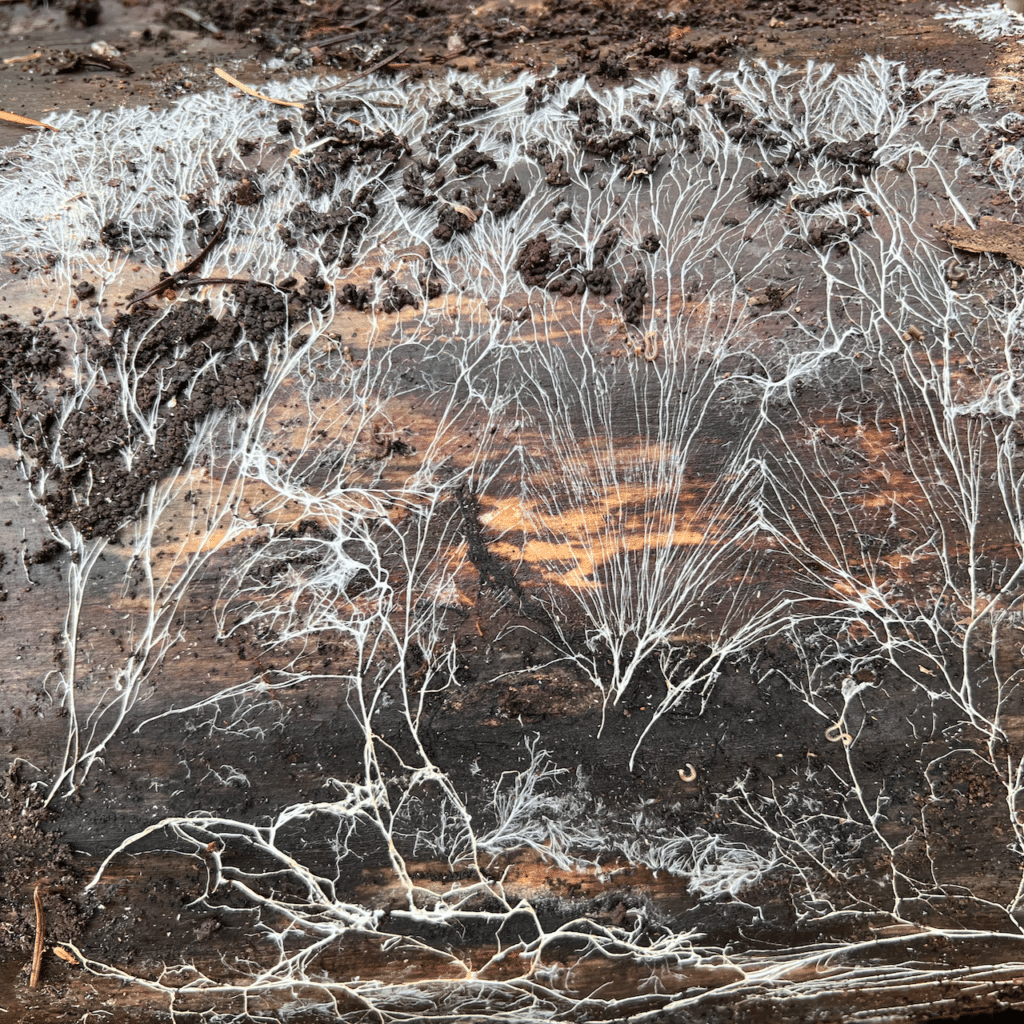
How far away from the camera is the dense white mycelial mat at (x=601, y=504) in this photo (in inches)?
74.1

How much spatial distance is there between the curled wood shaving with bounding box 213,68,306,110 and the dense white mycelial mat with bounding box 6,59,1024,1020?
0.22 m

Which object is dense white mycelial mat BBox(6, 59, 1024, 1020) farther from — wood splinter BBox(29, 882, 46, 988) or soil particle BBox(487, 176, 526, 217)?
wood splinter BBox(29, 882, 46, 988)

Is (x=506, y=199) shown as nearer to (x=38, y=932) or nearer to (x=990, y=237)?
(x=990, y=237)

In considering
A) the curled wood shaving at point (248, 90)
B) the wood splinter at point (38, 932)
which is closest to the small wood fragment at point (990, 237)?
the curled wood shaving at point (248, 90)

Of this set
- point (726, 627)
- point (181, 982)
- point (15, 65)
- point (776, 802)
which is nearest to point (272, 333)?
point (15, 65)

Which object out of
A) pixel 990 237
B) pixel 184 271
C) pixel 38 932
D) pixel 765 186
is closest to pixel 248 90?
pixel 184 271

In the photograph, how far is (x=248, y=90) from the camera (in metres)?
2.22

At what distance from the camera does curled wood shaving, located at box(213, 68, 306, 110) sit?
2201 mm

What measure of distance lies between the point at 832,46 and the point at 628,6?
0.74m

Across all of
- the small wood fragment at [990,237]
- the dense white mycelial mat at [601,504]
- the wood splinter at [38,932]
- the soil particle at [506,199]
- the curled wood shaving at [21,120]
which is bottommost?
the wood splinter at [38,932]

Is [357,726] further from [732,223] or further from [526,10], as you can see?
[526,10]

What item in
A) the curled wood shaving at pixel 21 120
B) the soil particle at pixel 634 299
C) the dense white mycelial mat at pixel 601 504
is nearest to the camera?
the dense white mycelial mat at pixel 601 504

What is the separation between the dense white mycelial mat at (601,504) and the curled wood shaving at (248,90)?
0.22 metres

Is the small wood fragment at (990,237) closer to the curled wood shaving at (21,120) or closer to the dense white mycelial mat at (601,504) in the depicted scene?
the dense white mycelial mat at (601,504)
